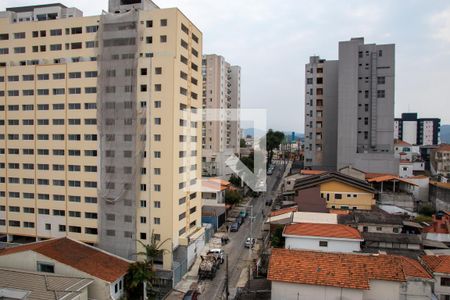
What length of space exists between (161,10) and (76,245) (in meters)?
18.6

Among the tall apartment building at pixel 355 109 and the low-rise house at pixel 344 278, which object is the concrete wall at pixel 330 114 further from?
the low-rise house at pixel 344 278

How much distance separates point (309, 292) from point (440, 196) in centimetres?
3084

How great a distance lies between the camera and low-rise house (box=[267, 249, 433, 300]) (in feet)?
55.7

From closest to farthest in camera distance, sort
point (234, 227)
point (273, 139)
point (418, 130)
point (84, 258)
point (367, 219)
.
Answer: point (84, 258)
point (367, 219)
point (234, 227)
point (273, 139)
point (418, 130)

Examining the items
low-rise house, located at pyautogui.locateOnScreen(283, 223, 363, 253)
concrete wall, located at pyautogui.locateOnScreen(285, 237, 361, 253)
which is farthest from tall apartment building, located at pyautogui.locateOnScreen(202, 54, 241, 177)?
concrete wall, located at pyautogui.locateOnScreen(285, 237, 361, 253)

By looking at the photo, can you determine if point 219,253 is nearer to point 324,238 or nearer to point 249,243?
point 249,243

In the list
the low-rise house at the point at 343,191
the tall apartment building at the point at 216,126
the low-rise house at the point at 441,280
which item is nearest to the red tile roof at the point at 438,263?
the low-rise house at the point at 441,280

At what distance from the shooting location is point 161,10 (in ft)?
81.0

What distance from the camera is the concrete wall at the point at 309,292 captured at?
16.8 m

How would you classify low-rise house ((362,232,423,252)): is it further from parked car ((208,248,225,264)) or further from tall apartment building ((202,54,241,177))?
tall apartment building ((202,54,241,177))

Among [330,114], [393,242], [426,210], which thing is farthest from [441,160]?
[393,242]

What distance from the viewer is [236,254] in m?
28.6

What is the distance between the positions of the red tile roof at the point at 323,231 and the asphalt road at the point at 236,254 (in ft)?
17.4

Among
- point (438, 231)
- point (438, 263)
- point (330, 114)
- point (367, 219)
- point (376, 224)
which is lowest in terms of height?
point (438, 231)
